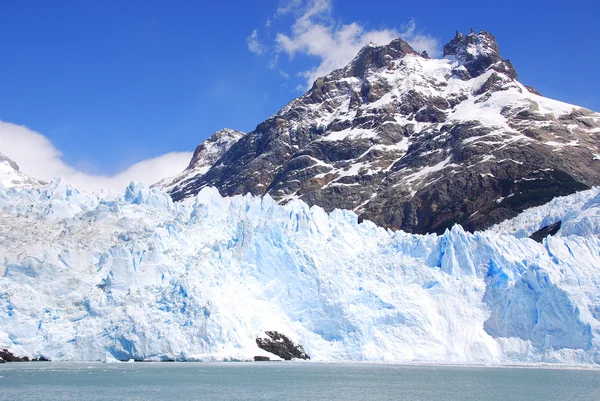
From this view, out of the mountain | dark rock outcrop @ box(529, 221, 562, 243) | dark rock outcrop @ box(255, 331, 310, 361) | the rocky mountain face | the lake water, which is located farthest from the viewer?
the mountain

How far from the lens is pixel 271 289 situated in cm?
4791

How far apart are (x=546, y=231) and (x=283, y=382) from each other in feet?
144

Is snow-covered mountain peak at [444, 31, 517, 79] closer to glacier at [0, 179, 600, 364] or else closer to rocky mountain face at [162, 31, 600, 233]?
rocky mountain face at [162, 31, 600, 233]

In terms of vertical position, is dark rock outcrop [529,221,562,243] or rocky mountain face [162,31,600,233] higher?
rocky mountain face [162,31,600,233]

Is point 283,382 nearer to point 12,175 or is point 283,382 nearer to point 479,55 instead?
point 12,175

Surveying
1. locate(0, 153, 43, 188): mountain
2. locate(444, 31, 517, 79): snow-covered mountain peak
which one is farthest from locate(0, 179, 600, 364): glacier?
locate(444, 31, 517, 79): snow-covered mountain peak

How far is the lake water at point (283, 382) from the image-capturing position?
29359 mm

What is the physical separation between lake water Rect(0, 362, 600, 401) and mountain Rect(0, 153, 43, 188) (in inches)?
5558

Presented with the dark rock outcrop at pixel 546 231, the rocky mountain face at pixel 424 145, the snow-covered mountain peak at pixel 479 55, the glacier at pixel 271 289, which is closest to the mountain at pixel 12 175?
the rocky mountain face at pixel 424 145

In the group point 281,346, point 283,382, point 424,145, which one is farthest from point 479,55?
point 283,382

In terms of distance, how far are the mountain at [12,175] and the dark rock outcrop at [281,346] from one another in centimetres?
13857

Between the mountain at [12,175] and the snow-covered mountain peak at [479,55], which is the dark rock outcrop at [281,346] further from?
the snow-covered mountain peak at [479,55]

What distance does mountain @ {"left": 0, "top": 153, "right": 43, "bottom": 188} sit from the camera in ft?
563

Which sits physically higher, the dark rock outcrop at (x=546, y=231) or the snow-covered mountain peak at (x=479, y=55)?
the snow-covered mountain peak at (x=479, y=55)
